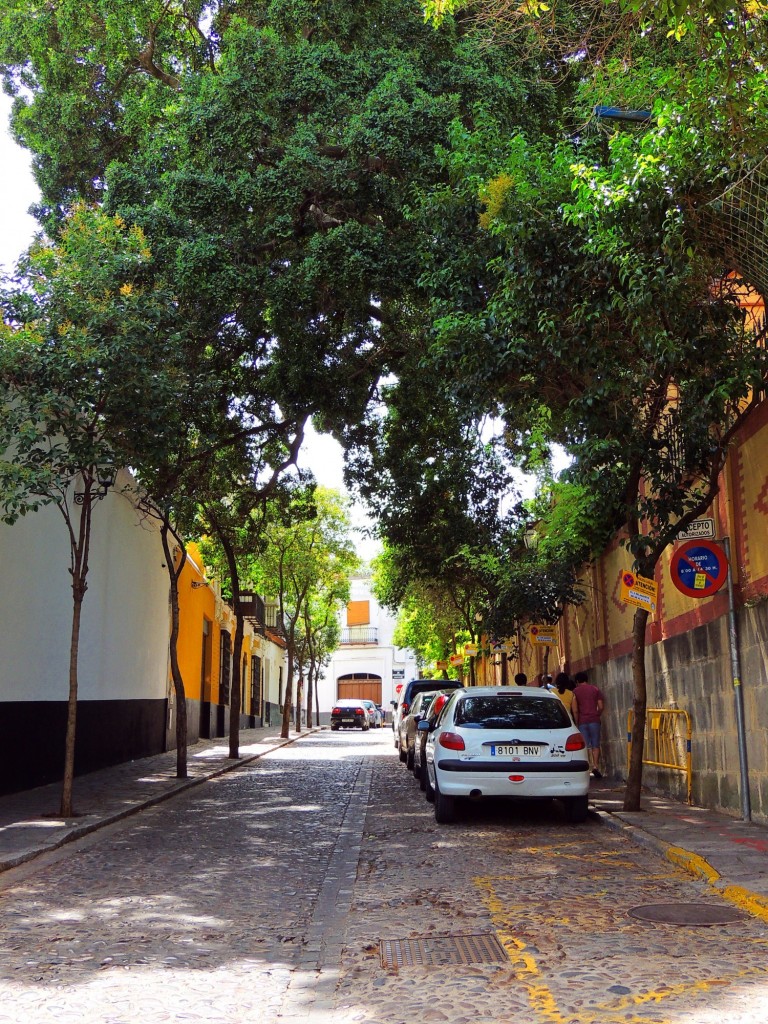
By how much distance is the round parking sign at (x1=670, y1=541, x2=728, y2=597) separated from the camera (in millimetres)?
10641

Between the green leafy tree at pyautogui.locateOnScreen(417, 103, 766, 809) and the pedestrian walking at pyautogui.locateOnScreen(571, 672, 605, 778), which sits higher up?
the green leafy tree at pyautogui.locateOnScreen(417, 103, 766, 809)

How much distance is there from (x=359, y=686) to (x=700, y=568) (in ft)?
212

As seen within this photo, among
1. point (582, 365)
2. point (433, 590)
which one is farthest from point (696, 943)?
point (433, 590)

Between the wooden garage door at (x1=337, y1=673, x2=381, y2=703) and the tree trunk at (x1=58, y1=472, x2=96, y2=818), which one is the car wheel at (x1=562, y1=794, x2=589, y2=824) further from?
the wooden garage door at (x1=337, y1=673, x2=381, y2=703)

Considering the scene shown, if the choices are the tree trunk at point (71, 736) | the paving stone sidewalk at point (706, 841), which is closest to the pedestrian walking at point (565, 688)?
the paving stone sidewalk at point (706, 841)

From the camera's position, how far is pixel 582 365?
31.5ft

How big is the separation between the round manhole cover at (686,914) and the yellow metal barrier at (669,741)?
5.48 m

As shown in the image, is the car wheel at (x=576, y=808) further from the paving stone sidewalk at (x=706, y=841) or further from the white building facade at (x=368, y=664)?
the white building facade at (x=368, y=664)

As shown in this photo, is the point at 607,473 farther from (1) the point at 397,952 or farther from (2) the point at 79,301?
(2) the point at 79,301

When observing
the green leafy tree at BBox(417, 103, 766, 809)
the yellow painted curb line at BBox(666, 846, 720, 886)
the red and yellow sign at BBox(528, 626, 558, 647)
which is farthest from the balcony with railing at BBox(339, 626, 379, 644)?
the yellow painted curb line at BBox(666, 846, 720, 886)

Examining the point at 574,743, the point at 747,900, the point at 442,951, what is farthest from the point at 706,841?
the point at 442,951

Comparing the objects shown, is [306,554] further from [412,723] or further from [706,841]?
[706,841]

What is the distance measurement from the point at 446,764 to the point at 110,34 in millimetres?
12800

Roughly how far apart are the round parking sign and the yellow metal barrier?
228cm
